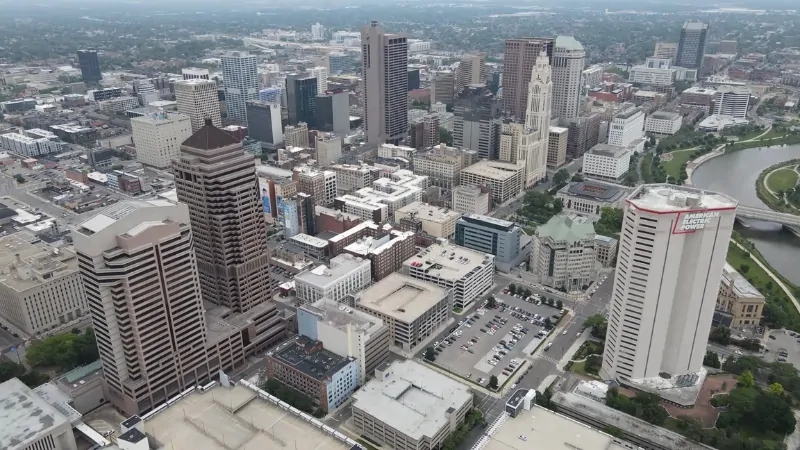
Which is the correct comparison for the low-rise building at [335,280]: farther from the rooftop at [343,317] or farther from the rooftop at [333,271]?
the rooftop at [343,317]

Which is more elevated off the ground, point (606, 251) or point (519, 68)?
point (519, 68)

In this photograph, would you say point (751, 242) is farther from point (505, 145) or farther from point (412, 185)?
point (412, 185)

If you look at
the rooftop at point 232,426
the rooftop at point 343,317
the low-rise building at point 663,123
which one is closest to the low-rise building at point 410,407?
the rooftop at point 343,317

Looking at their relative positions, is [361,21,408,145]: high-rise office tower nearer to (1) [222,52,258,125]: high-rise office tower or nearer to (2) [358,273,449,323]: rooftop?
(1) [222,52,258,125]: high-rise office tower

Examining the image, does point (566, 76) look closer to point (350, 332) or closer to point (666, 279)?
point (666, 279)

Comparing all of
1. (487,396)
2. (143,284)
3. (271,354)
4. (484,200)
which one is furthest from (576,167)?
(143,284)

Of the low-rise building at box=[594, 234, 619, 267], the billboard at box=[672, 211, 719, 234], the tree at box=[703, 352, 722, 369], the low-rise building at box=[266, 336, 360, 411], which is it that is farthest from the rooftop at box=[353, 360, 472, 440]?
the low-rise building at box=[594, 234, 619, 267]

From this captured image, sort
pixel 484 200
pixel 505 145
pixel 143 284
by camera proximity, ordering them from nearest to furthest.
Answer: pixel 143 284
pixel 484 200
pixel 505 145

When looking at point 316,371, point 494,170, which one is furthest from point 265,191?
point 316,371
